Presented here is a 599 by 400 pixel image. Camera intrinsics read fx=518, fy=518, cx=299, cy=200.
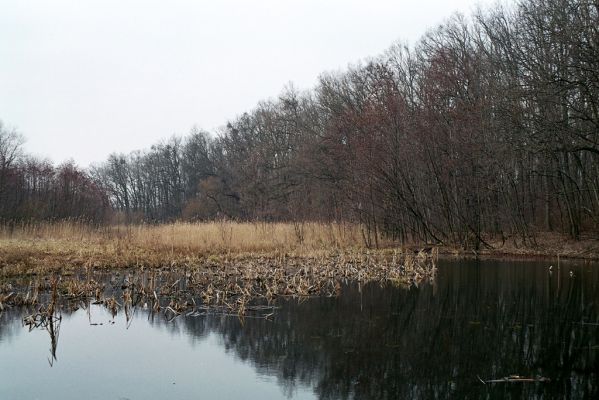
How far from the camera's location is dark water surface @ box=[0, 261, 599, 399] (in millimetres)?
5148

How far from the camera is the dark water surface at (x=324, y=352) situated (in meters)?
5.15

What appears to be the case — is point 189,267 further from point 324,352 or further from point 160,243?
point 324,352

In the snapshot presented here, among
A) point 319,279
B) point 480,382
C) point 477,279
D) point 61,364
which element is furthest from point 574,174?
point 61,364

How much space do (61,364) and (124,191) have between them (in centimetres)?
7373

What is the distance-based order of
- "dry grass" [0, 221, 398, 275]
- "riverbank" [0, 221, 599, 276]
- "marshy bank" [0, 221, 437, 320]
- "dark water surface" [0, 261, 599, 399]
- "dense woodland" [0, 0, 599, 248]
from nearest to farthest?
1. "dark water surface" [0, 261, 599, 399]
2. "marshy bank" [0, 221, 437, 320]
3. "dry grass" [0, 221, 398, 275]
4. "riverbank" [0, 221, 599, 276]
5. "dense woodland" [0, 0, 599, 248]

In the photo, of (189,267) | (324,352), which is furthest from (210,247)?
(324,352)

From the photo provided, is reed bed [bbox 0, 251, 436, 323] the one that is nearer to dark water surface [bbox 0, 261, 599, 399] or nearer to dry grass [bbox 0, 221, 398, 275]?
dark water surface [bbox 0, 261, 599, 399]

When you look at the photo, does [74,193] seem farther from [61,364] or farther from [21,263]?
[61,364]

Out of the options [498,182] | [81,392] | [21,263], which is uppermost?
[498,182]

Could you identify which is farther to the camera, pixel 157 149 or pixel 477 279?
pixel 157 149

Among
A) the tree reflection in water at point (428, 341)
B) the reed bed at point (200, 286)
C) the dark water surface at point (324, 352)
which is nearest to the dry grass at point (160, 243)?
the reed bed at point (200, 286)

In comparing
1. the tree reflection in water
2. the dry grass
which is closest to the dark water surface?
the tree reflection in water

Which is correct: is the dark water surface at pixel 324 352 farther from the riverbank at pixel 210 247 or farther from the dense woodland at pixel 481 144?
the dense woodland at pixel 481 144

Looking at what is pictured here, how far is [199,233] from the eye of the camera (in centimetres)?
1802
